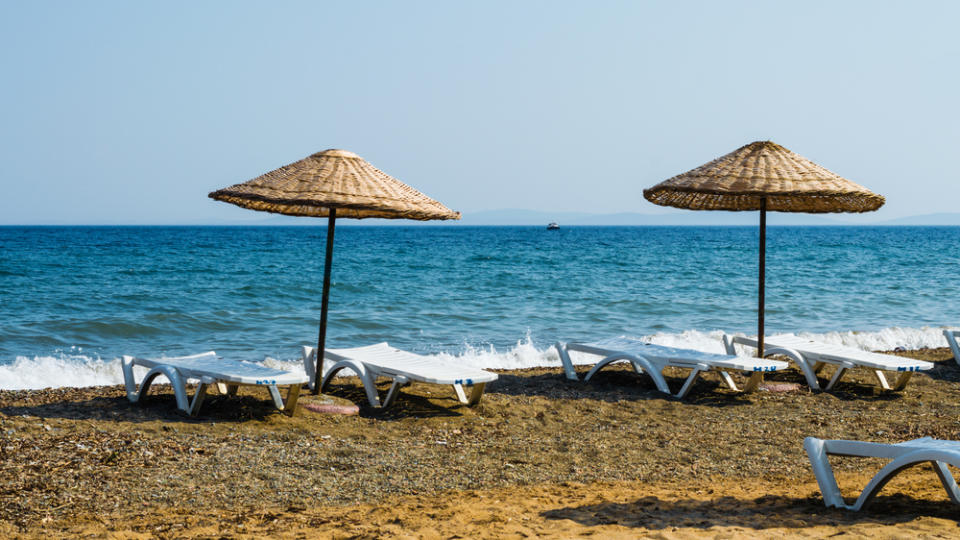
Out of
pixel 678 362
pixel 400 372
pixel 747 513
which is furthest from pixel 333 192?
pixel 747 513

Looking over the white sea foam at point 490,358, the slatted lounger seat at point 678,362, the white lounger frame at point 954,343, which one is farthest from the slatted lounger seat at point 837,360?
the white sea foam at point 490,358

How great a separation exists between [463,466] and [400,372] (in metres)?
1.58

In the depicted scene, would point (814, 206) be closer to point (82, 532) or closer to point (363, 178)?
point (363, 178)

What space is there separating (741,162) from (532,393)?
3130 millimetres

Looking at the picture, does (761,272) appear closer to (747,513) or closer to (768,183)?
(768,183)

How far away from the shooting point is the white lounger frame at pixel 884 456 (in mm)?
4109

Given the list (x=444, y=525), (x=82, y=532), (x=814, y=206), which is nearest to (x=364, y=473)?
(x=444, y=525)

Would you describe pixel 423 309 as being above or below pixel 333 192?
below

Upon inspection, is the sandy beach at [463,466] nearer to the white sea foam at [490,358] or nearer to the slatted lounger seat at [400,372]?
the slatted lounger seat at [400,372]

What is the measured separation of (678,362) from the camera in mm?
8109

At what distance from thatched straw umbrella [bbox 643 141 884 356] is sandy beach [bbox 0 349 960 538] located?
5.94ft

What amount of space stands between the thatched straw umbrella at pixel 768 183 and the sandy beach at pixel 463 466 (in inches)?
71.3

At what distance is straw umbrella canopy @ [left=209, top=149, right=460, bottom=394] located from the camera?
21.5 ft

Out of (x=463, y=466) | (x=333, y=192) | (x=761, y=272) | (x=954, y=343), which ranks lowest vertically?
(x=463, y=466)
